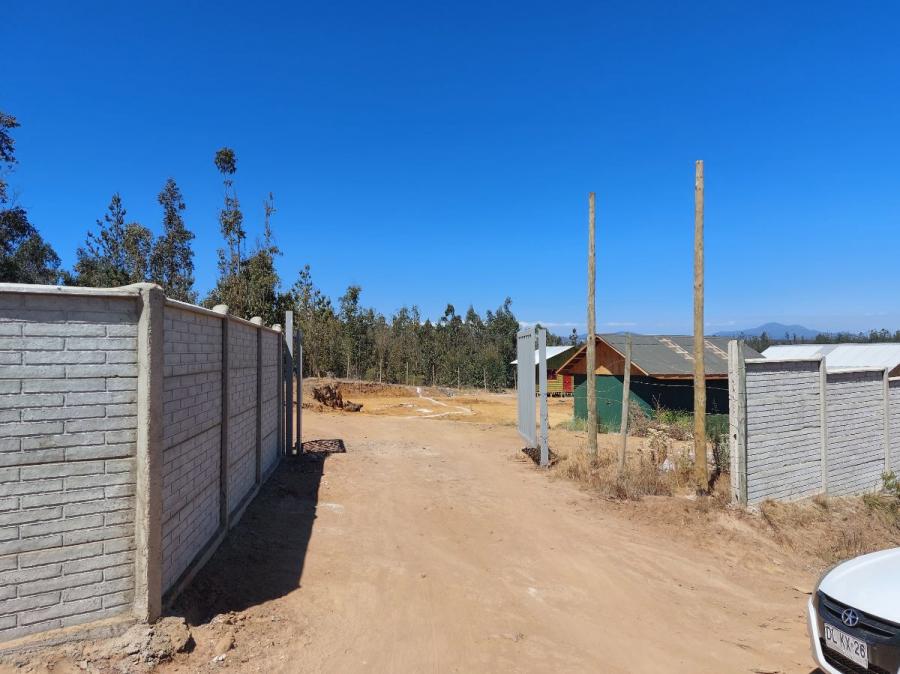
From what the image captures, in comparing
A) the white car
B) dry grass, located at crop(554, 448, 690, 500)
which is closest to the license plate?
the white car

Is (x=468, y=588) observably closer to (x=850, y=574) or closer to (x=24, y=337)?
(x=850, y=574)

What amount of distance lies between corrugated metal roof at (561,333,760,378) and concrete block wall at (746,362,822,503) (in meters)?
7.63

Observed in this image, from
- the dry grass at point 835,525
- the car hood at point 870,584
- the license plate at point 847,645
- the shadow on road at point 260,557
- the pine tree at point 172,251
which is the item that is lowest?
the dry grass at point 835,525

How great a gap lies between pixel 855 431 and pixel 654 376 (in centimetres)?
769

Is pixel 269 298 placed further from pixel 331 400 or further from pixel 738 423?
pixel 738 423

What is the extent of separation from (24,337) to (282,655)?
2650 millimetres

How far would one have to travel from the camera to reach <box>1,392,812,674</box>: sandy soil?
13.3 ft

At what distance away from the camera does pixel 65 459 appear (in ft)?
11.3

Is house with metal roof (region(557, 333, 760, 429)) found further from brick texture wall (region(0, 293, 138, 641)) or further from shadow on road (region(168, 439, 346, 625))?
brick texture wall (region(0, 293, 138, 641))

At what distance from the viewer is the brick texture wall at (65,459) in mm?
3291

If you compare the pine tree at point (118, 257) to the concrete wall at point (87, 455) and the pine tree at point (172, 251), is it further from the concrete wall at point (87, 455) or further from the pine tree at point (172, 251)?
the concrete wall at point (87, 455)

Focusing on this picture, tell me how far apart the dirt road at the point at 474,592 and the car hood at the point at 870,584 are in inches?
36.3

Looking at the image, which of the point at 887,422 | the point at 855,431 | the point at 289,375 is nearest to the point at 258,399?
the point at 289,375

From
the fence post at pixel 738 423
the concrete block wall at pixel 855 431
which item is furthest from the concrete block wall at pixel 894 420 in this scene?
the fence post at pixel 738 423
